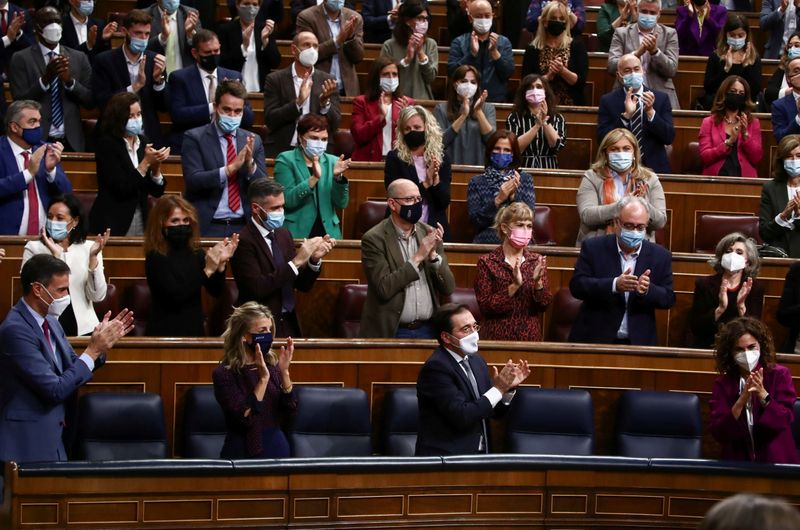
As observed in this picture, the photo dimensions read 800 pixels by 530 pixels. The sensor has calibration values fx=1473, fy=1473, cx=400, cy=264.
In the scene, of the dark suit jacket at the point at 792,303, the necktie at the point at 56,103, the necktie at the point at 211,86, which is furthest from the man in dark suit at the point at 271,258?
the necktie at the point at 56,103

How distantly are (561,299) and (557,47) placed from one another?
2.05 metres

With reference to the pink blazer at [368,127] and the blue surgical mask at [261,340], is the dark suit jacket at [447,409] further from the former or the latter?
the pink blazer at [368,127]

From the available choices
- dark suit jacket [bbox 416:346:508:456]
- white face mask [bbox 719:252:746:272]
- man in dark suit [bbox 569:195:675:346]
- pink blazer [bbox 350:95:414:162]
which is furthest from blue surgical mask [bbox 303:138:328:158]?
white face mask [bbox 719:252:746:272]

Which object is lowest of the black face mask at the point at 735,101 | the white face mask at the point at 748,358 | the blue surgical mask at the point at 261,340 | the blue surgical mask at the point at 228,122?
the white face mask at the point at 748,358

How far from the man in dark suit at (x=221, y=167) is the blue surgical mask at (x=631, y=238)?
164 cm

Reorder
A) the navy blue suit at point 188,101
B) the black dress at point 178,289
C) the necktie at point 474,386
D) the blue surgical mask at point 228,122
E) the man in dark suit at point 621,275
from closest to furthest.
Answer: the necktie at point 474,386
the black dress at point 178,289
the man in dark suit at point 621,275
the blue surgical mask at point 228,122
the navy blue suit at point 188,101

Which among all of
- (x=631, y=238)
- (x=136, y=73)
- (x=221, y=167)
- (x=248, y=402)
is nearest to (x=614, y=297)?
(x=631, y=238)

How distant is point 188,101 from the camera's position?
723 centimetres

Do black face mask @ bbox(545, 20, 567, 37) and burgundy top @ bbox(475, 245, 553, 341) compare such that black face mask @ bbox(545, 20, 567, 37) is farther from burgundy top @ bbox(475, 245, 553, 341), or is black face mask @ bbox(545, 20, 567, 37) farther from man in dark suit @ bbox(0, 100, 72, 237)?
man in dark suit @ bbox(0, 100, 72, 237)

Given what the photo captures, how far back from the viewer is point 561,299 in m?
6.30

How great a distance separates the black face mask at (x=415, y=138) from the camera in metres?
6.51

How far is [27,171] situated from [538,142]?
2.47 metres

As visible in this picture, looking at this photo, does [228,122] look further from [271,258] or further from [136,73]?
[136,73]

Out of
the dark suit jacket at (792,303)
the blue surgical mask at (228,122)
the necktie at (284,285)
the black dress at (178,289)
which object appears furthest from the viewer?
the blue surgical mask at (228,122)
